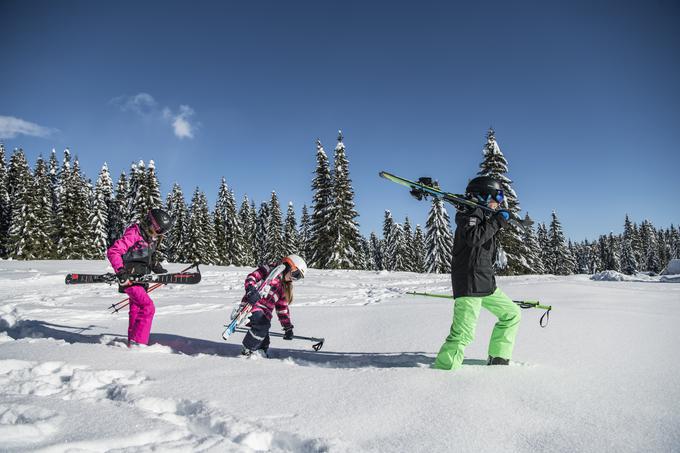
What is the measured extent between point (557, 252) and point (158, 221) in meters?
62.7

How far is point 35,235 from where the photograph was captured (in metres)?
39.4

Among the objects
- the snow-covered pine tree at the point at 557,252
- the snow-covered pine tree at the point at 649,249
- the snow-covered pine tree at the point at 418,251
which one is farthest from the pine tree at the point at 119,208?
the snow-covered pine tree at the point at 649,249

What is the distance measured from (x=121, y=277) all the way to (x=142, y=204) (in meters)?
38.1

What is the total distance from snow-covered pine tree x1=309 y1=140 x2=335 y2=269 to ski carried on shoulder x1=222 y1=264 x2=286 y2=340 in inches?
1111

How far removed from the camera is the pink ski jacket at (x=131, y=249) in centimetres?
518

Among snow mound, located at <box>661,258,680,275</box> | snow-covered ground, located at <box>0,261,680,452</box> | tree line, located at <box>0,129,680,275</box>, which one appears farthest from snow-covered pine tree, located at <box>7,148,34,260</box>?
snow mound, located at <box>661,258,680,275</box>

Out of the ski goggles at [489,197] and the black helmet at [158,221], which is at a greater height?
the ski goggles at [489,197]

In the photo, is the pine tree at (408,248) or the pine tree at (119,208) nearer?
the pine tree at (119,208)

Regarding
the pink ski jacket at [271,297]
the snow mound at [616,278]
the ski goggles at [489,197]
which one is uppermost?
the ski goggles at [489,197]

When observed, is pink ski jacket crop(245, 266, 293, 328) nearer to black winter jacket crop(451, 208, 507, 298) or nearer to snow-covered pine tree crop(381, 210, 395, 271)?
black winter jacket crop(451, 208, 507, 298)

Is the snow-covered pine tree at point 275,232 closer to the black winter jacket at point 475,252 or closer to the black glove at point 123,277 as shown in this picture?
the black glove at point 123,277

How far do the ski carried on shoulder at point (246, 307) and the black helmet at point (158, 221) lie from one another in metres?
1.69

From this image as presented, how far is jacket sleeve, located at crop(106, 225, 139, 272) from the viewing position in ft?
16.8

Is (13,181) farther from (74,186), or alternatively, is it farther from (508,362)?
(508,362)
